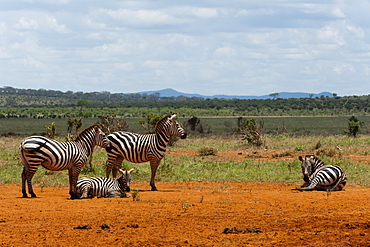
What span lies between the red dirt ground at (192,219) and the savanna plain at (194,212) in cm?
1

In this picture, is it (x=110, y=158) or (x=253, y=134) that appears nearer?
(x=110, y=158)

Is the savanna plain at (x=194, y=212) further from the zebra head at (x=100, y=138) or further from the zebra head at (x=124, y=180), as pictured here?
the zebra head at (x=100, y=138)

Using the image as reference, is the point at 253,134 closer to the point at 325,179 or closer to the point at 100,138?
the point at 325,179

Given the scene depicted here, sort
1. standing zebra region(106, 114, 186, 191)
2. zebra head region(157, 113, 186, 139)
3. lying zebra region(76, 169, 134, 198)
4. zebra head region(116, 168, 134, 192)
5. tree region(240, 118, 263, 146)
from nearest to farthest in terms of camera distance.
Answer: lying zebra region(76, 169, 134, 198), zebra head region(116, 168, 134, 192), standing zebra region(106, 114, 186, 191), zebra head region(157, 113, 186, 139), tree region(240, 118, 263, 146)

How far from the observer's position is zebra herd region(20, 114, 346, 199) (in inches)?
535

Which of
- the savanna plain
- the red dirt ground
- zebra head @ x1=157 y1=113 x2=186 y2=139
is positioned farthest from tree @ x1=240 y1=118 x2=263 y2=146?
the red dirt ground

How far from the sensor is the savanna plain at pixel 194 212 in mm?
8539

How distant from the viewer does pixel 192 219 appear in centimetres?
1034

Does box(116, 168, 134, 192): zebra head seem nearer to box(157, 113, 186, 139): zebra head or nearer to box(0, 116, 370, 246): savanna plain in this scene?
box(0, 116, 370, 246): savanna plain

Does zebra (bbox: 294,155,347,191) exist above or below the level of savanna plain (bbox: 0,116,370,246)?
above

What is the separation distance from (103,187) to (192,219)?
162 inches

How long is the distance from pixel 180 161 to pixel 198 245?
1574 cm

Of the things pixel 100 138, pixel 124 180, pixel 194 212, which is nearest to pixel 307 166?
pixel 124 180

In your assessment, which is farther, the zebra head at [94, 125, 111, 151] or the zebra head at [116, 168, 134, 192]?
the zebra head at [94, 125, 111, 151]
